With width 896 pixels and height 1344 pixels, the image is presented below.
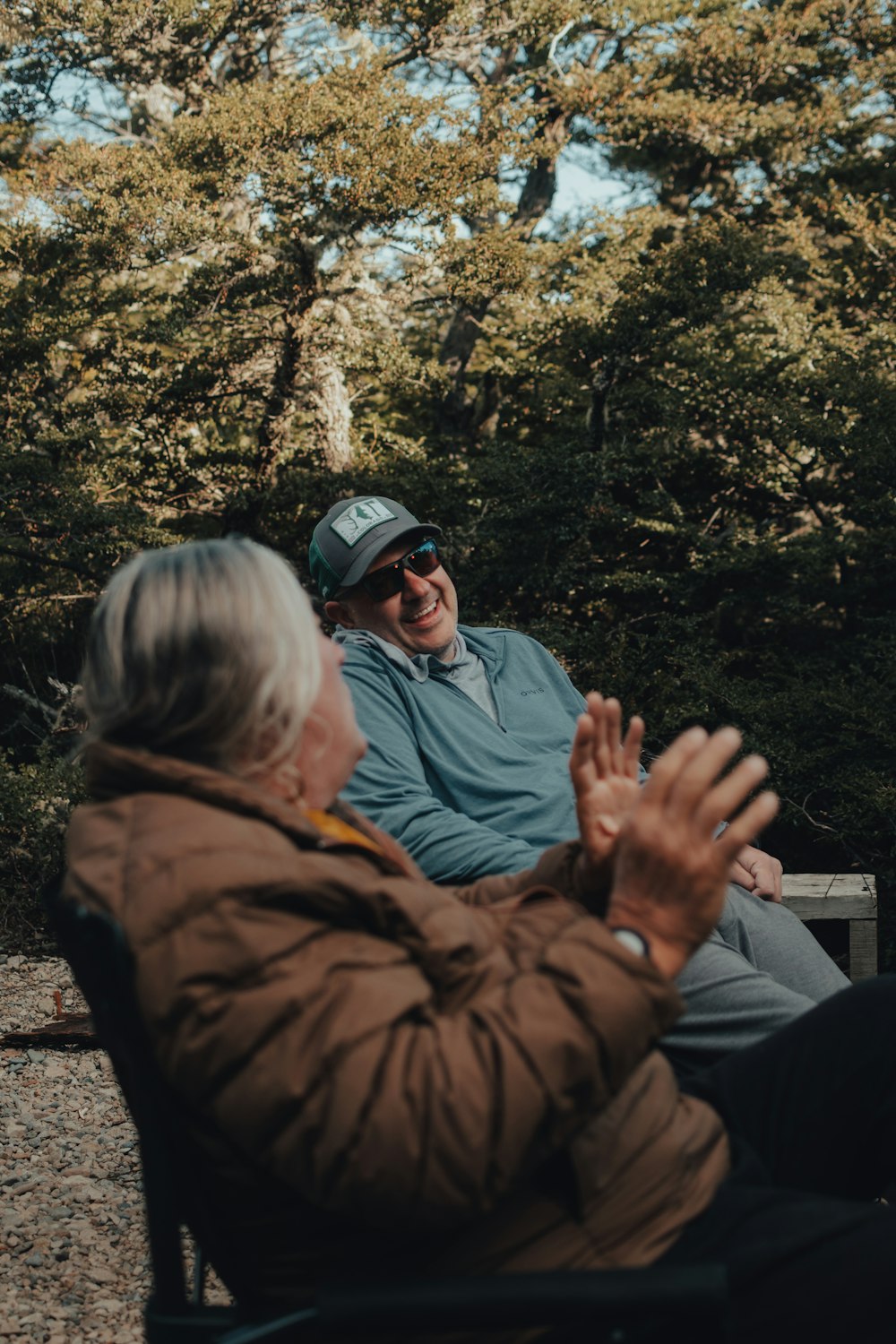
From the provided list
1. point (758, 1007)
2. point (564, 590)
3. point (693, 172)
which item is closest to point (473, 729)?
point (758, 1007)

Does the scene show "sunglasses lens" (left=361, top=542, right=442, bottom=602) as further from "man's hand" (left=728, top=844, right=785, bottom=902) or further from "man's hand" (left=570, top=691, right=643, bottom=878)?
"man's hand" (left=570, top=691, right=643, bottom=878)

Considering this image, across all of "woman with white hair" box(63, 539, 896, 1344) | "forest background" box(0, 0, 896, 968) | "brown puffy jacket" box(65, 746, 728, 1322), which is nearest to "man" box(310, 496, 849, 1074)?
"woman with white hair" box(63, 539, 896, 1344)

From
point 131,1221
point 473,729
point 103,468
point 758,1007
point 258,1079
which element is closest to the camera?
point 258,1079

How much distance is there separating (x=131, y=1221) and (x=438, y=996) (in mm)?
2286

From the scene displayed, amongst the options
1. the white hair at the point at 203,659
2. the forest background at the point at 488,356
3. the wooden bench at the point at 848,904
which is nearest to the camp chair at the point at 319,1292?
the white hair at the point at 203,659

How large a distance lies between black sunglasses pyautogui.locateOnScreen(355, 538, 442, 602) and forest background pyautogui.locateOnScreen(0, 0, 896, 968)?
2.95m

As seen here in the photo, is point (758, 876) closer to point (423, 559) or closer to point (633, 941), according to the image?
point (423, 559)

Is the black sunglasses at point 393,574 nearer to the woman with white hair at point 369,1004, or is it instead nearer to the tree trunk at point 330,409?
the woman with white hair at point 369,1004

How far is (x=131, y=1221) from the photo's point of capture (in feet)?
10.2

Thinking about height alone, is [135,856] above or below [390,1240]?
above

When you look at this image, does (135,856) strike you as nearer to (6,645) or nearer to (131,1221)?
(131,1221)

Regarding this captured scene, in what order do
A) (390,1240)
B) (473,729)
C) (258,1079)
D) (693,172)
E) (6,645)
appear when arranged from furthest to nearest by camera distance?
(693,172) < (6,645) < (473,729) < (390,1240) < (258,1079)

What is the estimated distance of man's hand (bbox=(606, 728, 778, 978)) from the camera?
133 centimetres

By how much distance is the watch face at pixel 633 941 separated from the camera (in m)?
1.33
